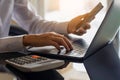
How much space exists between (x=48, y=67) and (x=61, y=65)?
0.04 m

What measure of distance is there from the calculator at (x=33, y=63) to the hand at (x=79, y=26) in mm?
300

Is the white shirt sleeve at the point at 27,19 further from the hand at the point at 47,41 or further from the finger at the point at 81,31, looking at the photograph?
the hand at the point at 47,41

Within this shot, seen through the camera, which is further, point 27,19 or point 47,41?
point 27,19

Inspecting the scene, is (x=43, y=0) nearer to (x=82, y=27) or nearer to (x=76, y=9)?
(x=76, y=9)

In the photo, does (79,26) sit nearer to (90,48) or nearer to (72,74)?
(72,74)

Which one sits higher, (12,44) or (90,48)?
(90,48)

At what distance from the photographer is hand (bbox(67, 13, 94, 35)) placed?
1.03 m

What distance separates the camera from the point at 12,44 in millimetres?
860

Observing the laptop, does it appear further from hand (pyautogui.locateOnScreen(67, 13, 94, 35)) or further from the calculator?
hand (pyautogui.locateOnScreen(67, 13, 94, 35))

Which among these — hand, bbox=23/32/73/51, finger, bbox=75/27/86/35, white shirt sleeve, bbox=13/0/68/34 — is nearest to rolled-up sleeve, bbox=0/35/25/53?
hand, bbox=23/32/73/51

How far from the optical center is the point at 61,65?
29.4 inches

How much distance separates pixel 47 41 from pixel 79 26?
0.96 ft

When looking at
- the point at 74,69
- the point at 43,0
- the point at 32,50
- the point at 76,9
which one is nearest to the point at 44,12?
the point at 43,0

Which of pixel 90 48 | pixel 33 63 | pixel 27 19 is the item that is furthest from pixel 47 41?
pixel 27 19
